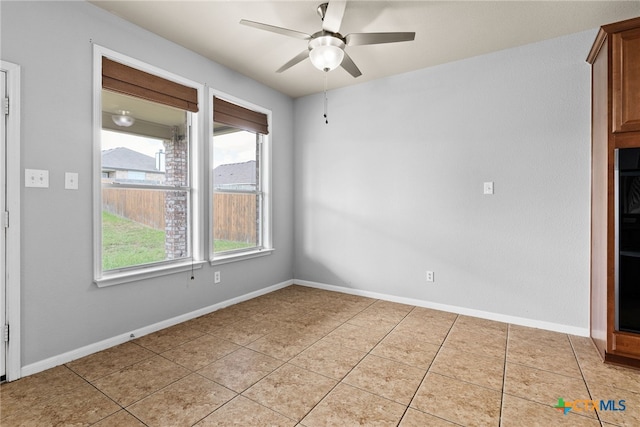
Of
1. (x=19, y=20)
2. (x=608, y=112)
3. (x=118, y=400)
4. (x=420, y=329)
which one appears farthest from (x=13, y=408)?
(x=608, y=112)

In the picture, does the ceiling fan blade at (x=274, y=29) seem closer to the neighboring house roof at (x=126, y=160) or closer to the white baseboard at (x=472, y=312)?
the neighboring house roof at (x=126, y=160)

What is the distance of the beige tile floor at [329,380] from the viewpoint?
170 cm

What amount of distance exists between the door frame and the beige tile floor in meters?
0.22

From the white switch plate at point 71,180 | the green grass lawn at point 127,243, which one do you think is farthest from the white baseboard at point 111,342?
the white switch plate at point 71,180

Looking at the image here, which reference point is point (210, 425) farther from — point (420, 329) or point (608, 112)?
point (608, 112)

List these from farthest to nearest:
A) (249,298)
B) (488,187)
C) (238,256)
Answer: (249,298)
(238,256)
(488,187)

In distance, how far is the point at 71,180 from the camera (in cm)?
230

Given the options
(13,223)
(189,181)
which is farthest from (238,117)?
(13,223)

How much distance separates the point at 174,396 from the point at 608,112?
3.42m

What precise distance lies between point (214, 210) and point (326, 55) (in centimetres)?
201

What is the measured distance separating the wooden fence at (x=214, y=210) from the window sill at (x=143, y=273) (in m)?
0.40

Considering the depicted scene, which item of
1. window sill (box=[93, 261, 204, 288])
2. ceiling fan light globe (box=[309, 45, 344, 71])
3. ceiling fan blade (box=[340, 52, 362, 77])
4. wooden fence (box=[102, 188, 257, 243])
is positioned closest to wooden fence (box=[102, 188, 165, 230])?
wooden fence (box=[102, 188, 257, 243])

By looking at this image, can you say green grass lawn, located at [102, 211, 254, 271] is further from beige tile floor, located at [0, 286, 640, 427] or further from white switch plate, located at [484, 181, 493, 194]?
white switch plate, located at [484, 181, 493, 194]

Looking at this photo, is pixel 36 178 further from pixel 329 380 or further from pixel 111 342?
pixel 329 380
